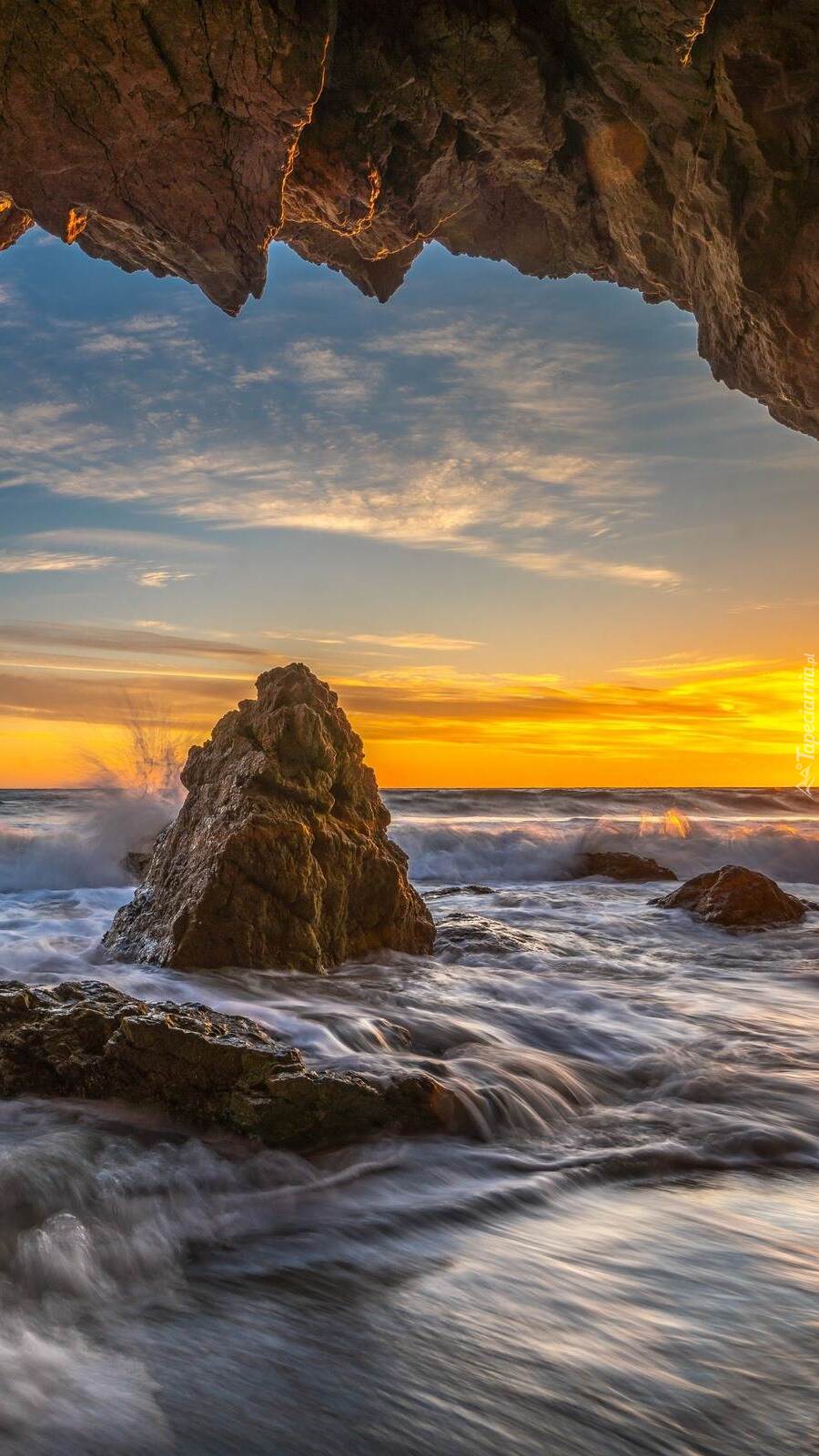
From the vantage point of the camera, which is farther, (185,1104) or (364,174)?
(364,174)

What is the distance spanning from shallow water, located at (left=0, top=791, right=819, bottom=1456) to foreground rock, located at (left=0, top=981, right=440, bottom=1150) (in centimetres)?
11

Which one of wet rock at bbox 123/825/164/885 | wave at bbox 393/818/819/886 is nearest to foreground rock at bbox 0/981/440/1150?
wet rock at bbox 123/825/164/885

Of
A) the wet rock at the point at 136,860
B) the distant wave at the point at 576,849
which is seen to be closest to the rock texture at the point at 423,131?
the wet rock at the point at 136,860

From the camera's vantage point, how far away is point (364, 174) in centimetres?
764

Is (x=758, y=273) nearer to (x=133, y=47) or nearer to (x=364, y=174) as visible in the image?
(x=364, y=174)

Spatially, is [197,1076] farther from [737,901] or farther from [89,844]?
[89,844]

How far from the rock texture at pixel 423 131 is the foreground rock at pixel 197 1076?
6.02 m

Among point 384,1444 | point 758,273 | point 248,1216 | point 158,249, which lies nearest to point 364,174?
point 158,249

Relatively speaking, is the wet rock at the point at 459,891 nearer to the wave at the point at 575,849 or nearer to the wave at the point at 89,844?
the wave at the point at 575,849

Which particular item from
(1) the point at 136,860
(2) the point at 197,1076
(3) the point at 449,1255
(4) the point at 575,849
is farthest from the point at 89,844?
(3) the point at 449,1255

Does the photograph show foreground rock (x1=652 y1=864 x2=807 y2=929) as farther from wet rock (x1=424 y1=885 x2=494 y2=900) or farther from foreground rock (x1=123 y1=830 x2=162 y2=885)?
foreground rock (x1=123 y1=830 x2=162 y2=885)

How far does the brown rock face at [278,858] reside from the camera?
21.0ft

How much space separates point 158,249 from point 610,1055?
7243 millimetres

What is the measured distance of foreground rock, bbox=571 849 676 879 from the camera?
46.0ft
